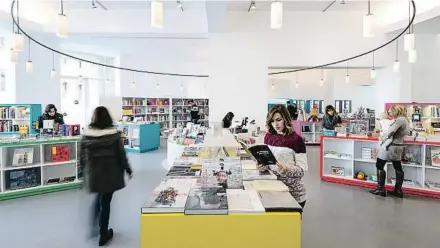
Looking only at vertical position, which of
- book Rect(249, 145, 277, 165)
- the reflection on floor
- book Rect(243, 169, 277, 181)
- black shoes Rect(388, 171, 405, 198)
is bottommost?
the reflection on floor

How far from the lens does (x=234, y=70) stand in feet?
32.1

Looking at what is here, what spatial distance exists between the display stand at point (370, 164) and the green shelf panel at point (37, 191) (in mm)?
5062

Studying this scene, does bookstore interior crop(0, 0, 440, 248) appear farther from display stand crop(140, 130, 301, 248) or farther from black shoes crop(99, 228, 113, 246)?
black shoes crop(99, 228, 113, 246)

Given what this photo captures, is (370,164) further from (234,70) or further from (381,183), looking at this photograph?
(234,70)

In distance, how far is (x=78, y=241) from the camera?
4.01 meters

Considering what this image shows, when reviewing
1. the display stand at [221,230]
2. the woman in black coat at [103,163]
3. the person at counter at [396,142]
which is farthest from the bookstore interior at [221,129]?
the woman in black coat at [103,163]

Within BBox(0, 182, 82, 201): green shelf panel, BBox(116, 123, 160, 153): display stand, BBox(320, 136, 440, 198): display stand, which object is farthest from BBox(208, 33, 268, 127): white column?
BBox(0, 182, 82, 201): green shelf panel

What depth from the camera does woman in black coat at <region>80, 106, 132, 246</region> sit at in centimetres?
387

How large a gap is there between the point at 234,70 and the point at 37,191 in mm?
5746

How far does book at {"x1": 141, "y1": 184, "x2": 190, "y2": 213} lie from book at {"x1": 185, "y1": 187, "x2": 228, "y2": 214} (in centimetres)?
4

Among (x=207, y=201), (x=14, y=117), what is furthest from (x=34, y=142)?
(x=207, y=201)

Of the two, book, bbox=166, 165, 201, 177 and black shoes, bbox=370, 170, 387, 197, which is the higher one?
book, bbox=166, 165, 201, 177

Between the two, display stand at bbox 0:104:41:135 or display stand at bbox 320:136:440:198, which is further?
display stand at bbox 0:104:41:135

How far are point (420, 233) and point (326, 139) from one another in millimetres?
3457
